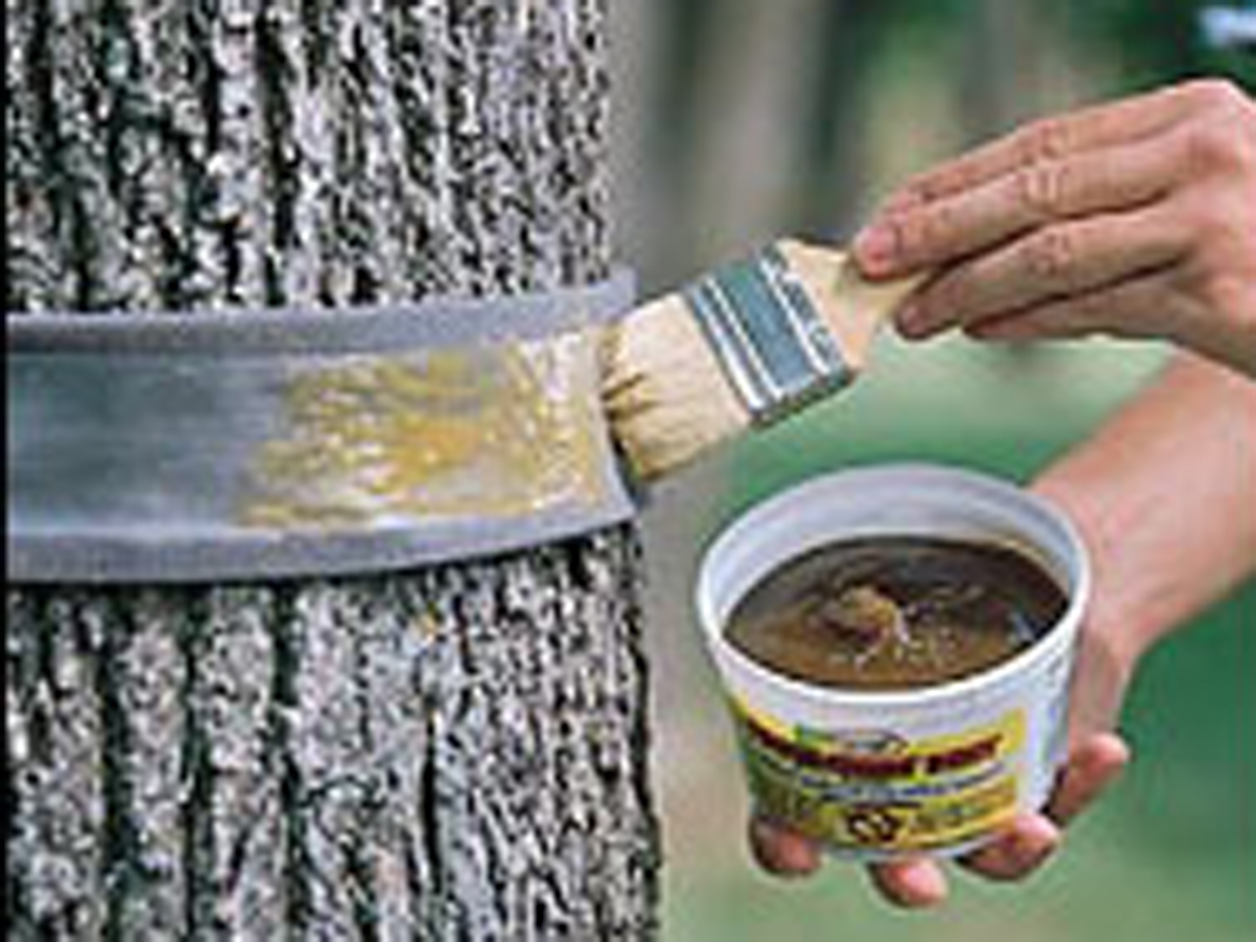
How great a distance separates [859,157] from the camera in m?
12.5

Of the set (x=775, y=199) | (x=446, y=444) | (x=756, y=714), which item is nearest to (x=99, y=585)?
(x=446, y=444)

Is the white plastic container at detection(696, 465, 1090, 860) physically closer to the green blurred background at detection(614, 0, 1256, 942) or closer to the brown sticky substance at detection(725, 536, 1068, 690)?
the brown sticky substance at detection(725, 536, 1068, 690)

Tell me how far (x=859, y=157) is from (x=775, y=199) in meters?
3.58

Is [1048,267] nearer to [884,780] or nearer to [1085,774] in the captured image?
[884,780]

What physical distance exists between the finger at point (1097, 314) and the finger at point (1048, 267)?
1cm

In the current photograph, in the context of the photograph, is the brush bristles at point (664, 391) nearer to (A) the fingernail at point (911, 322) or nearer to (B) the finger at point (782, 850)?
(A) the fingernail at point (911, 322)

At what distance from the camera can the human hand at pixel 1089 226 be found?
5.53 ft

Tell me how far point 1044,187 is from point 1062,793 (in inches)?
18.4

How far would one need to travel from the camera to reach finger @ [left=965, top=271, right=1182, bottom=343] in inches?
68.4

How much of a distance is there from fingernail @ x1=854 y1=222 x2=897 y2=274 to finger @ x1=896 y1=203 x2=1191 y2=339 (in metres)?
0.05

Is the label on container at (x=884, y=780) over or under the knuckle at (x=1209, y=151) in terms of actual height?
under

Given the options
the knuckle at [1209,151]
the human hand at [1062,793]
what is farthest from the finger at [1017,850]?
the knuckle at [1209,151]

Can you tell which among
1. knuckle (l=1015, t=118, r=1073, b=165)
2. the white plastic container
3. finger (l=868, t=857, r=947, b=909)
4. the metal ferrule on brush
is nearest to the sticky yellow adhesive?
the metal ferrule on brush

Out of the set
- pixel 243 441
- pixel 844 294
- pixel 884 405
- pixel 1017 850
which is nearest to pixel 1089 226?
pixel 844 294
